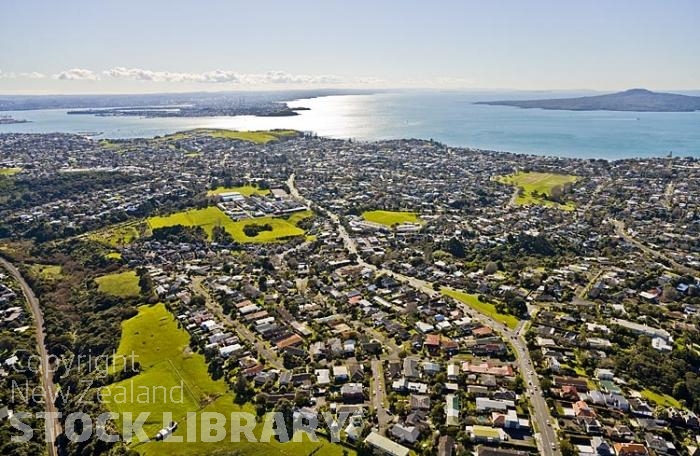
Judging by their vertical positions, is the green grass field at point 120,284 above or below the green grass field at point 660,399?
above

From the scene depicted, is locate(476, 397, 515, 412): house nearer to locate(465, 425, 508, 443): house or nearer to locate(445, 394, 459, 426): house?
locate(445, 394, 459, 426): house

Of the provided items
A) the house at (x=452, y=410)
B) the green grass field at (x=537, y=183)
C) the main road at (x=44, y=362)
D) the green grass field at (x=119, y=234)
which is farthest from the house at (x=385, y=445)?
the green grass field at (x=537, y=183)

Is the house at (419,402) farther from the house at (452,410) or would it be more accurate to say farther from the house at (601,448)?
the house at (601,448)

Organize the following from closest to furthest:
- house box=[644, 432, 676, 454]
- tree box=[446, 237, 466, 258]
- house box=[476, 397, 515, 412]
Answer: house box=[644, 432, 676, 454] < house box=[476, 397, 515, 412] < tree box=[446, 237, 466, 258]

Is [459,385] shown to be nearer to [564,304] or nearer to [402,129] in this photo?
[564,304]

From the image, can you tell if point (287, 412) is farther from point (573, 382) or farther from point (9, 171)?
point (9, 171)

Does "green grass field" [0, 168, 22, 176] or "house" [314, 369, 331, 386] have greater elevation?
"green grass field" [0, 168, 22, 176]

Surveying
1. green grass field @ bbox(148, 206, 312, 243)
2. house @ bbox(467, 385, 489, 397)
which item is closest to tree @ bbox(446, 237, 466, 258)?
green grass field @ bbox(148, 206, 312, 243)
